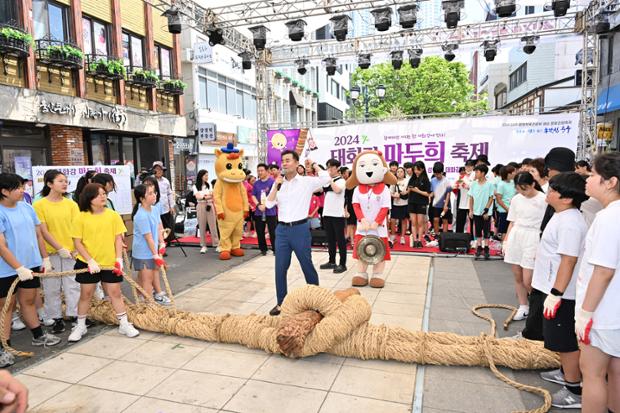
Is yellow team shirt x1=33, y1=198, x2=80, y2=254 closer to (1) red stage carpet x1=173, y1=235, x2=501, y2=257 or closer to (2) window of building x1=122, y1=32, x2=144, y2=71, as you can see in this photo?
(1) red stage carpet x1=173, y1=235, x2=501, y2=257

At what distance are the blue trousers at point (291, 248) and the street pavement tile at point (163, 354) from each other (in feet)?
3.69

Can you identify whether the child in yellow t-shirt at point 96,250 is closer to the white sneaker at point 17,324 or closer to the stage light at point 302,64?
the white sneaker at point 17,324

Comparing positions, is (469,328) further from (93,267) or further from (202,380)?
(93,267)

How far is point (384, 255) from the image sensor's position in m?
5.74

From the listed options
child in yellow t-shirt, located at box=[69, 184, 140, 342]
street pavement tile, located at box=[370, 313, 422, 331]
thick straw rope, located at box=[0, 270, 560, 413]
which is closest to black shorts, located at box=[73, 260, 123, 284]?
child in yellow t-shirt, located at box=[69, 184, 140, 342]

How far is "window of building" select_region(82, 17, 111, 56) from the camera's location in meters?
13.2

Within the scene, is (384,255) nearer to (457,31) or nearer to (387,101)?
(457,31)

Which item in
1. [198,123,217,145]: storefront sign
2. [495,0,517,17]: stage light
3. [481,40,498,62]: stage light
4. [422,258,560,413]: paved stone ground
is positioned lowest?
[422,258,560,413]: paved stone ground

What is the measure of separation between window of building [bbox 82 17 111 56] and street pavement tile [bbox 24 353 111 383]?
12.1 m

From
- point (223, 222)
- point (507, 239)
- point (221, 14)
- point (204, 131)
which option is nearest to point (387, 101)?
point (204, 131)

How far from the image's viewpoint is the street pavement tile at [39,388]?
3.08 metres

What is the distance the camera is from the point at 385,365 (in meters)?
3.50

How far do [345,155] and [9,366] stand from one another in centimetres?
904

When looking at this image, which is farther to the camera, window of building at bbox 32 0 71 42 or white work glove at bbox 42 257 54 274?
window of building at bbox 32 0 71 42
